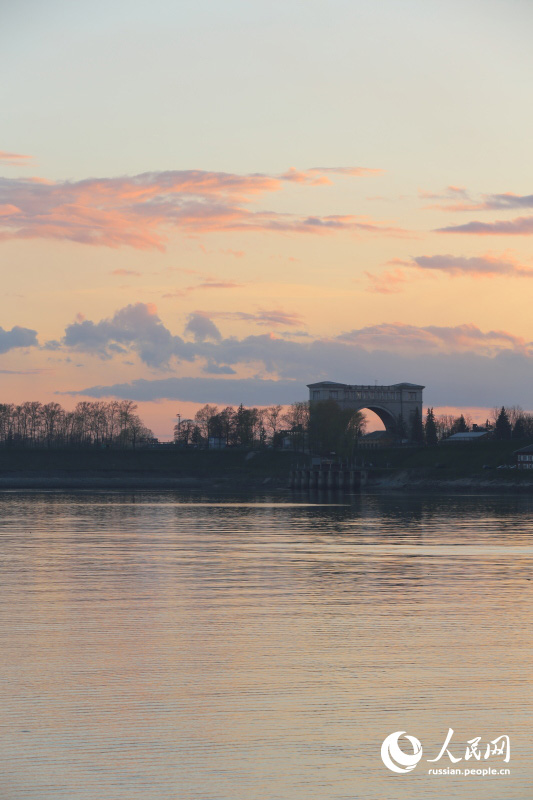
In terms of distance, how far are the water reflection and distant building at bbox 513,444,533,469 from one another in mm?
102269

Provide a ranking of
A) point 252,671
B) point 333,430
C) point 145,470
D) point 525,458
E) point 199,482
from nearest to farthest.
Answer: point 252,671 < point 525,458 < point 199,482 < point 145,470 < point 333,430

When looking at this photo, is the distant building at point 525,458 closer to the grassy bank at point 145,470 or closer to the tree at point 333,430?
the grassy bank at point 145,470

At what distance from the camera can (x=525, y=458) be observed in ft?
456

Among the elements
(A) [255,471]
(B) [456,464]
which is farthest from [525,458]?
(A) [255,471]

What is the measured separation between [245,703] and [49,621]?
29.7 feet

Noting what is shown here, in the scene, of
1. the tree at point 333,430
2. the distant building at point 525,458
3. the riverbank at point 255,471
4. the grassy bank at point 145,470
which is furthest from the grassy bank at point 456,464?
the grassy bank at point 145,470

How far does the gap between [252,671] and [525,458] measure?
5007 inches

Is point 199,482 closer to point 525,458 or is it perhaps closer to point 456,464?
point 456,464

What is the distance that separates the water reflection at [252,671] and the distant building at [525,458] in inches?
4026

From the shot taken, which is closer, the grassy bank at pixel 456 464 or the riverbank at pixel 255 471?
the grassy bank at pixel 456 464

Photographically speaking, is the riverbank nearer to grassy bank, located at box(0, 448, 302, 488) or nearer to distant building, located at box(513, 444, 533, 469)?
grassy bank, located at box(0, 448, 302, 488)

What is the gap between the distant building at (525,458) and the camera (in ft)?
453

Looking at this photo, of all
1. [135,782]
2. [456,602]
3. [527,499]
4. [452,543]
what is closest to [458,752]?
[135,782]

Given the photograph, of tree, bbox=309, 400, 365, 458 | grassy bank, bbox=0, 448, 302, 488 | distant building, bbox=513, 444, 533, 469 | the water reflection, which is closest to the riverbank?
grassy bank, bbox=0, 448, 302, 488
